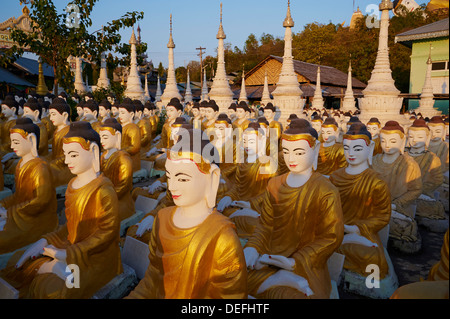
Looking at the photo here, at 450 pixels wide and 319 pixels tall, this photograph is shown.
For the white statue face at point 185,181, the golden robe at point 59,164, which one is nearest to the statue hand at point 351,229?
the white statue face at point 185,181

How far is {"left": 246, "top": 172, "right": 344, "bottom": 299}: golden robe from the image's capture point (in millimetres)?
3184

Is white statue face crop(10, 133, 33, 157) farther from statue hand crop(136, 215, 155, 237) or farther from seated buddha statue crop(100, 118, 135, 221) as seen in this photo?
statue hand crop(136, 215, 155, 237)

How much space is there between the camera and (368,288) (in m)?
4.00

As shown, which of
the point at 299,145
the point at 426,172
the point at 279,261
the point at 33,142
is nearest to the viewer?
the point at 279,261

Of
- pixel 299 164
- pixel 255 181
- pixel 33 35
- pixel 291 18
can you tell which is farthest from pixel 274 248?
pixel 33 35

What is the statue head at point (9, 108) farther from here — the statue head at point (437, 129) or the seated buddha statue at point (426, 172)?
the statue head at point (437, 129)

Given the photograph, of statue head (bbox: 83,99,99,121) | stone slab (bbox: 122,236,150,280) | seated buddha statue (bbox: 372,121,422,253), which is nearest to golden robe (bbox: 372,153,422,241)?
seated buddha statue (bbox: 372,121,422,253)

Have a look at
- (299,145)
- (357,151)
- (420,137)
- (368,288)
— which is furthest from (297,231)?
(420,137)

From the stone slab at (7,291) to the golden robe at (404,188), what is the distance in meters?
5.10

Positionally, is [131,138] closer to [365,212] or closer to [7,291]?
[7,291]

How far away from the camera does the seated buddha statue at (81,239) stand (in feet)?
10.6

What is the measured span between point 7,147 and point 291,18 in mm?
9888

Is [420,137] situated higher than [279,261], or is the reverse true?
[420,137]

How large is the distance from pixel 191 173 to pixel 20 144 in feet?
10.3
